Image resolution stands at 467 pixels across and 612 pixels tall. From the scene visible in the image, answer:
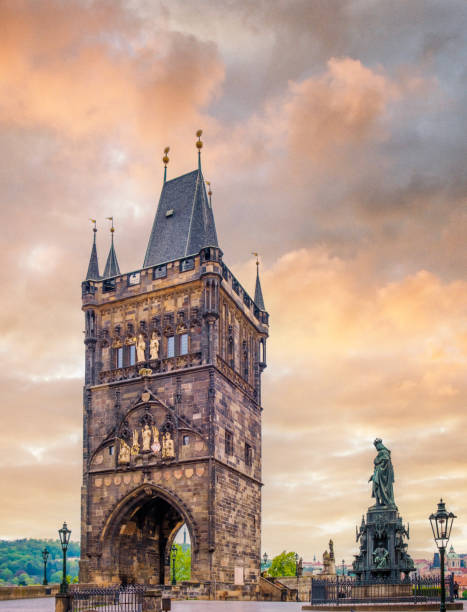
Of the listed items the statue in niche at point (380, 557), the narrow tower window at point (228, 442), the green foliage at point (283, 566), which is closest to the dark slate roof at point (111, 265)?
the narrow tower window at point (228, 442)

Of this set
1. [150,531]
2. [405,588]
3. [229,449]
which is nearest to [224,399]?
[229,449]

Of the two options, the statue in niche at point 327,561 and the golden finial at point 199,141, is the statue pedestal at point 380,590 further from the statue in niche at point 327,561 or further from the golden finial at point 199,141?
the golden finial at point 199,141

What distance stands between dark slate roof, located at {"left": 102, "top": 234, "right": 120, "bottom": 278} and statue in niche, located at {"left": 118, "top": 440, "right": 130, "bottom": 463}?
1213 centimetres

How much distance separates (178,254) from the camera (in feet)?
143

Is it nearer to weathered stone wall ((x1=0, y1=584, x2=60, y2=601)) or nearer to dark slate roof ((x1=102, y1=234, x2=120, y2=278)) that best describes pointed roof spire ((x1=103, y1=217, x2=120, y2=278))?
dark slate roof ((x1=102, y1=234, x2=120, y2=278))

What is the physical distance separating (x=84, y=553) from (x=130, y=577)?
3061 mm

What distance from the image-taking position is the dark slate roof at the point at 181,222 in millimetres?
43719

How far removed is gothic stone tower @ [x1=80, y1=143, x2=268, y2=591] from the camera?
37062 millimetres

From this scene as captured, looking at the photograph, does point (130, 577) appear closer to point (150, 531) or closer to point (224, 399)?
point (150, 531)

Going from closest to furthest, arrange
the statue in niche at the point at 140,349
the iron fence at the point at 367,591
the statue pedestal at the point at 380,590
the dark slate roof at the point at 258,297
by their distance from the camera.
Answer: the iron fence at the point at 367,591
the statue pedestal at the point at 380,590
the statue in niche at the point at 140,349
the dark slate roof at the point at 258,297

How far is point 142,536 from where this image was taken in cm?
4059

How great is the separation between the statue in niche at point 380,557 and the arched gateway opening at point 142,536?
1084 centimetres

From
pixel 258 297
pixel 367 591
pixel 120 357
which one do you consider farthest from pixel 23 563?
pixel 367 591

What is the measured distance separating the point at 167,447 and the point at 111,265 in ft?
47.7
